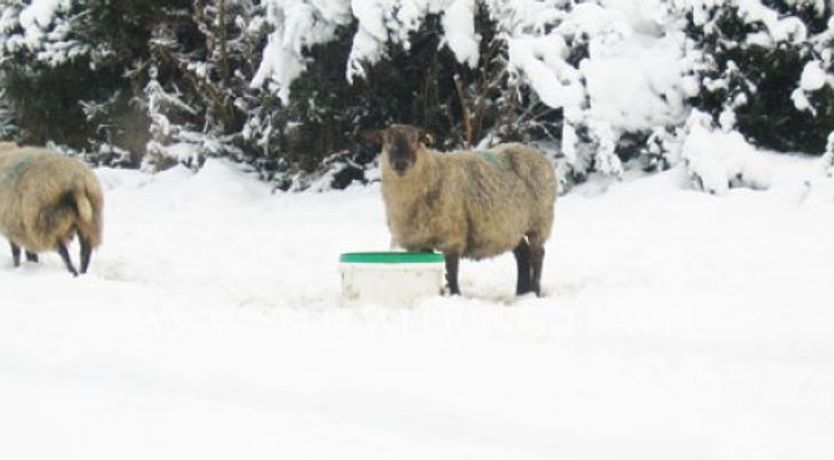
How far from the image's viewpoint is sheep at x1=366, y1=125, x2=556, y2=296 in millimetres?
6746

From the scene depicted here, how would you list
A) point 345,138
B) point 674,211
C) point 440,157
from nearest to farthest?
1. point 440,157
2. point 674,211
3. point 345,138

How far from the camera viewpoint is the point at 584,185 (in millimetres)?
10906

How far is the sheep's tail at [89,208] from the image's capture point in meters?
7.50

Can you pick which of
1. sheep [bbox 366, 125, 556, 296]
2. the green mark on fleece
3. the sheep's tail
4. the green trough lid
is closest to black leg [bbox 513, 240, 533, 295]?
sheep [bbox 366, 125, 556, 296]

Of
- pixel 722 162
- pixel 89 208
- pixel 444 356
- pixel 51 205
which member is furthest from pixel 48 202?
pixel 722 162

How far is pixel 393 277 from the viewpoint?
617 cm

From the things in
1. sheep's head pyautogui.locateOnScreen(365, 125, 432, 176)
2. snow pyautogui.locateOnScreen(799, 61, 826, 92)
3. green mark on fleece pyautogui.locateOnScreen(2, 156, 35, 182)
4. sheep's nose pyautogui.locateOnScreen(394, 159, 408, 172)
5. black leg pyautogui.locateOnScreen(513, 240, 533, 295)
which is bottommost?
black leg pyautogui.locateOnScreen(513, 240, 533, 295)

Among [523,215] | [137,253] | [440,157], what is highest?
[440,157]

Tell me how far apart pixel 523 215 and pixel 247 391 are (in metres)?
3.58

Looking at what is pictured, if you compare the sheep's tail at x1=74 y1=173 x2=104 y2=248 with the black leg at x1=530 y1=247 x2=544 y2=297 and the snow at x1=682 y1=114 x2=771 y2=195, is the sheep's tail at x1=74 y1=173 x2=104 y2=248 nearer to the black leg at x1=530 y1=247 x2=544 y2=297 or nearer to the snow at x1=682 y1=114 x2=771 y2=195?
the black leg at x1=530 y1=247 x2=544 y2=297

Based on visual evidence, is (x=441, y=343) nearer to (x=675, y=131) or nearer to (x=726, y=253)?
(x=726, y=253)

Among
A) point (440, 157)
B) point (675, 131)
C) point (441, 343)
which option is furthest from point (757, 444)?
point (675, 131)

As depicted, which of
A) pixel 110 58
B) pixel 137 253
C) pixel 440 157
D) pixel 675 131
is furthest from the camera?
pixel 110 58

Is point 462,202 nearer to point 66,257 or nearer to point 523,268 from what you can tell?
point 523,268
